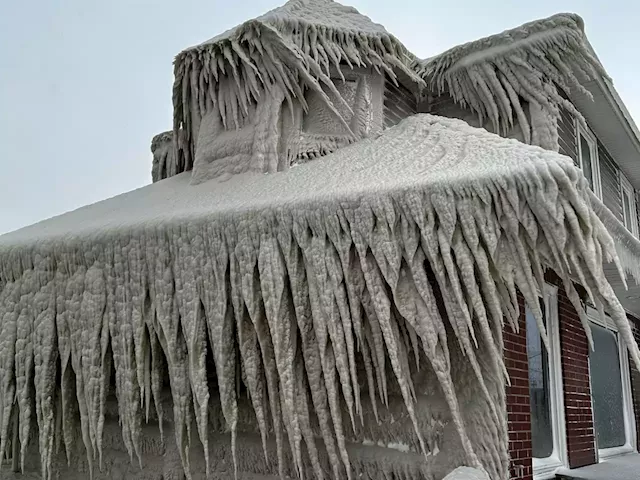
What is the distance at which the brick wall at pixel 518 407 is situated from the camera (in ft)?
13.9

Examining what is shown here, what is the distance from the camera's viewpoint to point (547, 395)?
5770mm

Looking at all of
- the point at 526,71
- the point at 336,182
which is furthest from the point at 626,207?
the point at 336,182

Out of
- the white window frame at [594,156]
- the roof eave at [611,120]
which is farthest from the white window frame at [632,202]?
the white window frame at [594,156]

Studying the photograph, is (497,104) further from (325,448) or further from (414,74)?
(325,448)

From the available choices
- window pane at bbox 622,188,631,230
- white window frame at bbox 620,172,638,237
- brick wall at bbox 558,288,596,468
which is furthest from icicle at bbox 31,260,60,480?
window pane at bbox 622,188,631,230

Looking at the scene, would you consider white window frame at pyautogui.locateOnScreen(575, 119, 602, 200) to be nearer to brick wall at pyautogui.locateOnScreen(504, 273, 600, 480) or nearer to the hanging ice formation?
brick wall at pyautogui.locateOnScreen(504, 273, 600, 480)

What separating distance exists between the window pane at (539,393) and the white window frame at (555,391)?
0.23 feet

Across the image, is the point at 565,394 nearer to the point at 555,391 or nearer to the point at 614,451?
the point at 555,391

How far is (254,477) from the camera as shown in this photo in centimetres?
379

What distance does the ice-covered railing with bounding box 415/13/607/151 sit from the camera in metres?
5.31

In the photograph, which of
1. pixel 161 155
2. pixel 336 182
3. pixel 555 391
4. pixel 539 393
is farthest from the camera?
pixel 161 155

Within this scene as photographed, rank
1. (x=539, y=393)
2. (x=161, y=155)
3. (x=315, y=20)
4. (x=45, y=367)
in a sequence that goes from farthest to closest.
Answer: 1. (x=161, y=155)
2. (x=539, y=393)
3. (x=315, y=20)
4. (x=45, y=367)

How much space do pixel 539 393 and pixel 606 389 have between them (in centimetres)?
285

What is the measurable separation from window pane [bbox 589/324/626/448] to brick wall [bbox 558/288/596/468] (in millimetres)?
652
